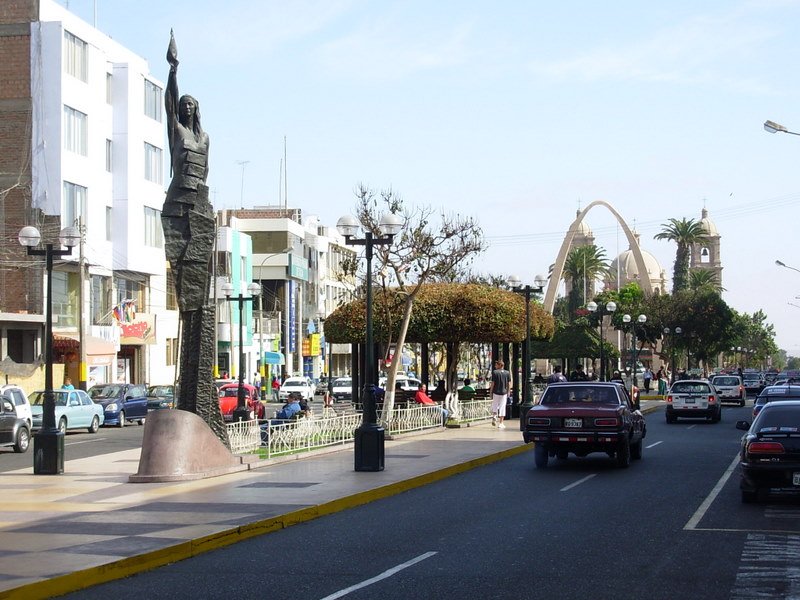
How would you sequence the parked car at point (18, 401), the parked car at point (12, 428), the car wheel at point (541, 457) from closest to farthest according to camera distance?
1. the car wheel at point (541, 457)
2. the parked car at point (12, 428)
3. the parked car at point (18, 401)

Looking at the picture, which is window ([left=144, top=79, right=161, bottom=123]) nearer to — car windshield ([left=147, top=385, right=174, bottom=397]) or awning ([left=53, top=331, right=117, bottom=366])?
awning ([left=53, top=331, right=117, bottom=366])

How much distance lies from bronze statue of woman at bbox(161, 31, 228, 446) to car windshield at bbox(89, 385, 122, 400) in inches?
942

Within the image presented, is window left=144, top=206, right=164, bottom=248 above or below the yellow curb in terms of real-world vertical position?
above

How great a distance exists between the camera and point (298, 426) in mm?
24031

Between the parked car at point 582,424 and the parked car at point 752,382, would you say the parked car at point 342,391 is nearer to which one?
the parked car at point 752,382

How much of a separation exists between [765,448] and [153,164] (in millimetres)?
48200

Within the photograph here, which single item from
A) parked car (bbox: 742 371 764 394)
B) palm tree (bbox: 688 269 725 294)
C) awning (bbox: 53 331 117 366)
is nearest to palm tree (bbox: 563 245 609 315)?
palm tree (bbox: 688 269 725 294)

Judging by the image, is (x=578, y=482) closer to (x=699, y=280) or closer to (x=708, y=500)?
(x=708, y=500)

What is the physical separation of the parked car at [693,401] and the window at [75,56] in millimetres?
30699

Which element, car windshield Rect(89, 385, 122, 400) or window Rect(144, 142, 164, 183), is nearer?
car windshield Rect(89, 385, 122, 400)

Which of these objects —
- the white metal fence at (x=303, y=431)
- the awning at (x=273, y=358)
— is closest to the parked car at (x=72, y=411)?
the white metal fence at (x=303, y=431)

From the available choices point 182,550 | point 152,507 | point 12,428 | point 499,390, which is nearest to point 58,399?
point 12,428

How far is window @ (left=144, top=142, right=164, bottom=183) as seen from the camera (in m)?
57.5

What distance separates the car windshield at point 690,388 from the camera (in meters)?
39.0
